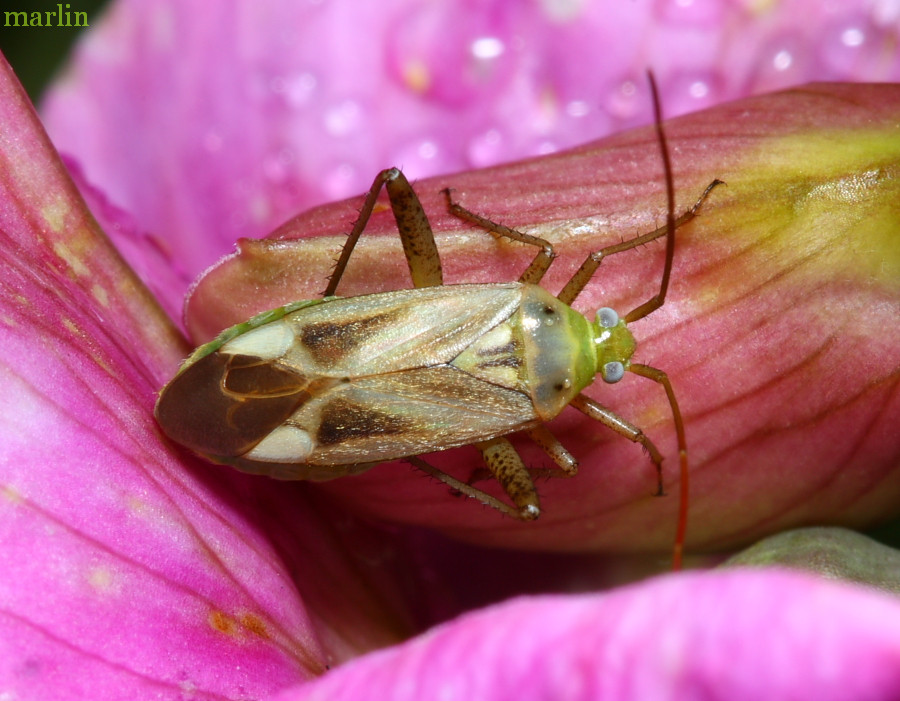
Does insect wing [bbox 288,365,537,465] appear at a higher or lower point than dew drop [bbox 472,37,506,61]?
lower

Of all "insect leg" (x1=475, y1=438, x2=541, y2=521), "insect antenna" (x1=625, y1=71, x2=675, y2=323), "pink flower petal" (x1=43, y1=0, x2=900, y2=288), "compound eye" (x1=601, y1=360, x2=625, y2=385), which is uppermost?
"pink flower petal" (x1=43, y1=0, x2=900, y2=288)

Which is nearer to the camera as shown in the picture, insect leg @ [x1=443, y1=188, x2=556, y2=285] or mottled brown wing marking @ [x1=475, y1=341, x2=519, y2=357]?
insect leg @ [x1=443, y1=188, x2=556, y2=285]

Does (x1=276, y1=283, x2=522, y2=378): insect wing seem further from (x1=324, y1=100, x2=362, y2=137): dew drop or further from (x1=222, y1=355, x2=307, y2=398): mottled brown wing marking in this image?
(x1=324, y1=100, x2=362, y2=137): dew drop

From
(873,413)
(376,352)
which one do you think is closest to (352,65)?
(376,352)

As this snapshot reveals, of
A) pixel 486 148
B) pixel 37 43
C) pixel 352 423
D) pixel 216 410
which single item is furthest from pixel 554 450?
pixel 37 43

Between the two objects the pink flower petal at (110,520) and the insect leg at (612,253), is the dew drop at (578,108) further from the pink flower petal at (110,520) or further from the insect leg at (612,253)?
the pink flower petal at (110,520)

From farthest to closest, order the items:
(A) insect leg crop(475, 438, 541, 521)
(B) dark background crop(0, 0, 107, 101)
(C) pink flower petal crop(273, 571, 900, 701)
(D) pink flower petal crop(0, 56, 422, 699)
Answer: (B) dark background crop(0, 0, 107, 101), (A) insect leg crop(475, 438, 541, 521), (D) pink flower petal crop(0, 56, 422, 699), (C) pink flower petal crop(273, 571, 900, 701)

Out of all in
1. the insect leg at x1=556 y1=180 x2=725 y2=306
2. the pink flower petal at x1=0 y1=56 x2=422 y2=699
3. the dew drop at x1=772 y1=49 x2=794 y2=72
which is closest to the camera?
the pink flower petal at x1=0 y1=56 x2=422 y2=699

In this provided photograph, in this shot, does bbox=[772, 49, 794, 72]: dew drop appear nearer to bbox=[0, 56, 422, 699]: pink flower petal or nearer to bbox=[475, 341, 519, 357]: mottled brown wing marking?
bbox=[475, 341, 519, 357]: mottled brown wing marking

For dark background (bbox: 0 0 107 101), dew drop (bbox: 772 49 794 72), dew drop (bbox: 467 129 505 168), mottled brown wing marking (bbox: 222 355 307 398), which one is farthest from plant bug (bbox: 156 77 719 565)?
dark background (bbox: 0 0 107 101)

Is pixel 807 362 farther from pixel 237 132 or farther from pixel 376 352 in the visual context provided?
pixel 237 132
